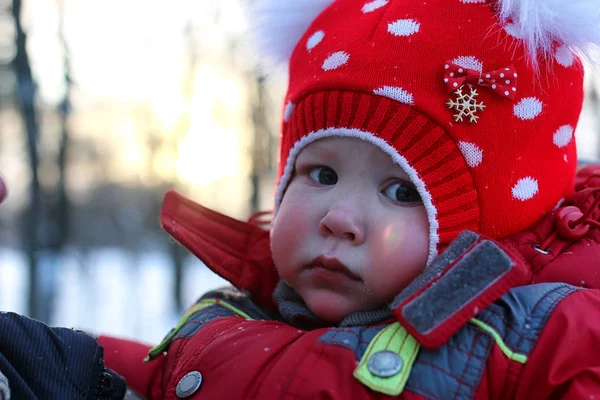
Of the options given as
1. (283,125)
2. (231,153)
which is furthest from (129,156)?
(283,125)

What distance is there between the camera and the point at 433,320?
1053 mm

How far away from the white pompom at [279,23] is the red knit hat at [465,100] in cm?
27

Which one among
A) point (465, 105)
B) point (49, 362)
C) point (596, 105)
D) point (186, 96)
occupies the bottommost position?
point (186, 96)

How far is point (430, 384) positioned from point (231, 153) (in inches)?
230

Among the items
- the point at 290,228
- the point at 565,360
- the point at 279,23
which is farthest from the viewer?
the point at 279,23

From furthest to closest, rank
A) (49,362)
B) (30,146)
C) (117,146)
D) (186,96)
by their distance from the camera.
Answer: (117,146) → (186,96) → (30,146) → (49,362)

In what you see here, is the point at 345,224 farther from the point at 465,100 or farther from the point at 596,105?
the point at 596,105

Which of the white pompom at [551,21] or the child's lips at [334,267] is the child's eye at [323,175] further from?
the white pompom at [551,21]

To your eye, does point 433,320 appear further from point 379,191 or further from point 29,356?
point 29,356

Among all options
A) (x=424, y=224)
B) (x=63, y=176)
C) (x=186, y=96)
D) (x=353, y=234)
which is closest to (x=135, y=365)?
(x=353, y=234)

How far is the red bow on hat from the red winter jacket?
0.29m

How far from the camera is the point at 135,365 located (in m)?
1.54

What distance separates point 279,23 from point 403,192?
630 mm

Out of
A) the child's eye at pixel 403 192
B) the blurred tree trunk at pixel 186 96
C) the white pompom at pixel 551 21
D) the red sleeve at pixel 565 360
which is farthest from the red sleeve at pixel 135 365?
the blurred tree trunk at pixel 186 96
